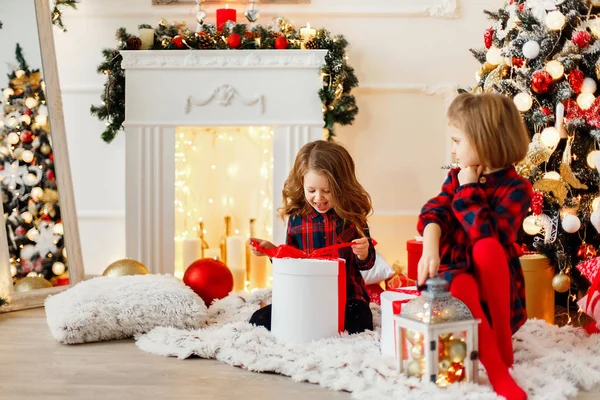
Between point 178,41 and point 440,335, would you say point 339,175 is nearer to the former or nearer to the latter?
point 440,335

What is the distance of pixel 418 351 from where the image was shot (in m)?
1.93

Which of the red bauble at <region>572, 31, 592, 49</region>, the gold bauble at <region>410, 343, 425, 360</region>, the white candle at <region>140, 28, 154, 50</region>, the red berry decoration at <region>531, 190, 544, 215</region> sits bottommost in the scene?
the gold bauble at <region>410, 343, 425, 360</region>

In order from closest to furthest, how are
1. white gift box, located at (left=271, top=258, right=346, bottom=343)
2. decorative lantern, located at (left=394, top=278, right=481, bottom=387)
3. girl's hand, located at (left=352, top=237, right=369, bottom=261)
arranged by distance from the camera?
decorative lantern, located at (left=394, top=278, right=481, bottom=387), white gift box, located at (left=271, top=258, right=346, bottom=343), girl's hand, located at (left=352, top=237, right=369, bottom=261)

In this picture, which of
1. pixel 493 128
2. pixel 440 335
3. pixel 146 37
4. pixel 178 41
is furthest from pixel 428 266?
pixel 146 37

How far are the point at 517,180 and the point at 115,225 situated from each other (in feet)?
9.42

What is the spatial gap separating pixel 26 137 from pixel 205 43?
1063mm

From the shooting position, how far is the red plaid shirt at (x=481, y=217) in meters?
2.03

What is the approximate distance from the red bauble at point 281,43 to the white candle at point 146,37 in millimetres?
670

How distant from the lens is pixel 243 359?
2.22 meters

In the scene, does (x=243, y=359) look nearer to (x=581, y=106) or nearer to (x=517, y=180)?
(x=517, y=180)

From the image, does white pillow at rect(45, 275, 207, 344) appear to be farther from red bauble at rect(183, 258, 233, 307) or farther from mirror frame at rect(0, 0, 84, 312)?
mirror frame at rect(0, 0, 84, 312)

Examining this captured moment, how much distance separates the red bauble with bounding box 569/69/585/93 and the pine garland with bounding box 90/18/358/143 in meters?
1.30

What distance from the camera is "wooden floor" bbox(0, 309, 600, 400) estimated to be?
6.40 ft

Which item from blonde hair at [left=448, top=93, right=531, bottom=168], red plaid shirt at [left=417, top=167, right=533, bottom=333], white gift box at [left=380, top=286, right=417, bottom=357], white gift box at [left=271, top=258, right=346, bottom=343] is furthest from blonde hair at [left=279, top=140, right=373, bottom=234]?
blonde hair at [left=448, top=93, right=531, bottom=168]
